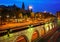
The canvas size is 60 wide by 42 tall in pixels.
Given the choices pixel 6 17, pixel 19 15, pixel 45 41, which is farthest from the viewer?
pixel 19 15

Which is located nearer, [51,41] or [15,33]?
[15,33]

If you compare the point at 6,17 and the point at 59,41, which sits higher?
the point at 6,17

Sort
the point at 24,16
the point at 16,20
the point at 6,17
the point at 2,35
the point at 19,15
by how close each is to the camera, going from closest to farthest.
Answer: the point at 2,35
the point at 6,17
the point at 16,20
the point at 19,15
the point at 24,16

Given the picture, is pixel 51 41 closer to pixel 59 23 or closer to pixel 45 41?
pixel 45 41

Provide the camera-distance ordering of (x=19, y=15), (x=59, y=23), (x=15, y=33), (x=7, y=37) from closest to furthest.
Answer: (x=7, y=37), (x=15, y=33), (x=19, y=15), (x=59, y=23)

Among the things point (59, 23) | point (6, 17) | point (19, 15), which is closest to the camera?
point (6, 17)

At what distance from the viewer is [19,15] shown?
8088cm

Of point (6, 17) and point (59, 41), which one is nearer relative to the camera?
point (59, 41)

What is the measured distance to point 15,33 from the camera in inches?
1329

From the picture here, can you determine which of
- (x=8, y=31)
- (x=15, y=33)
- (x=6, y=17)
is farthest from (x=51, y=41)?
(x=8, y=31)

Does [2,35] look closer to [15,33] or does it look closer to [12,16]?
[15,33]

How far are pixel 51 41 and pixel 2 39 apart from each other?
30907 millimetres

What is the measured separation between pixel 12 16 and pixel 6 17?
1041cm

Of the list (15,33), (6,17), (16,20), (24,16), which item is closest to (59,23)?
(24,16)
